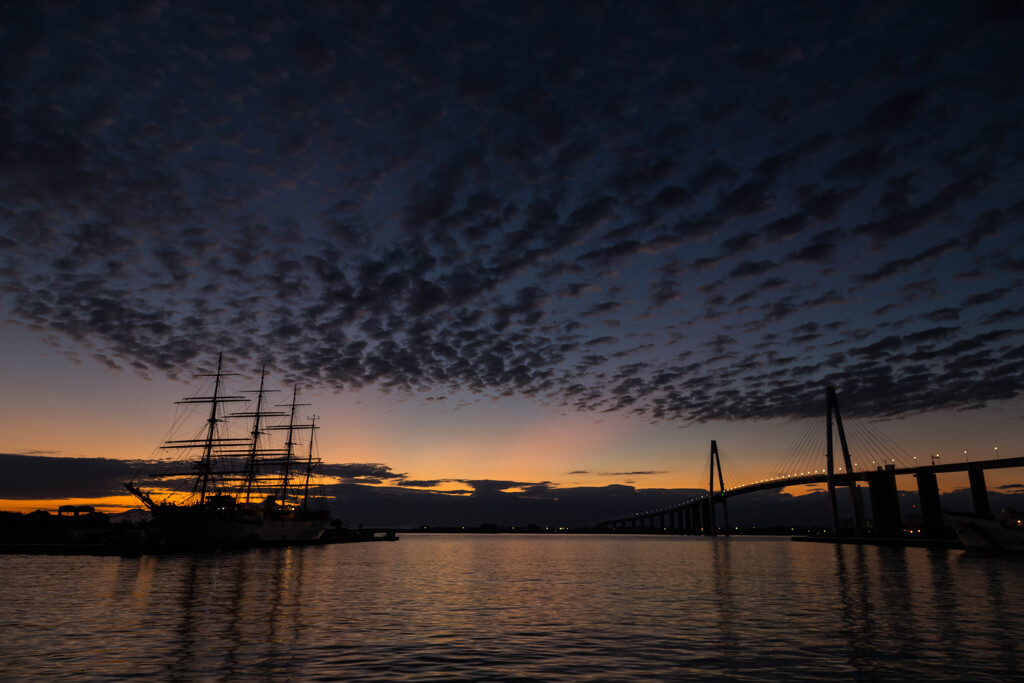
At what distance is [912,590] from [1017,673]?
25.4 metres

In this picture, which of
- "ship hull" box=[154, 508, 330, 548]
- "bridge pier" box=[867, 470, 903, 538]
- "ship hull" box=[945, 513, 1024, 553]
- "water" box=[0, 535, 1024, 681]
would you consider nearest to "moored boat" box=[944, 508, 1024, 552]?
"ship hull" box=[945, 513, 1024, 553]

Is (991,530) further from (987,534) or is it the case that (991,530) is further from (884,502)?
(884,502)

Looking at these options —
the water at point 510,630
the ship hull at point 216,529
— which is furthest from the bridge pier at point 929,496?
the ship hull at point 216,529

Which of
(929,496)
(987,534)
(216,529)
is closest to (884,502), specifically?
(929,496)

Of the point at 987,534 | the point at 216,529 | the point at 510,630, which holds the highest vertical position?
the point at 987,534

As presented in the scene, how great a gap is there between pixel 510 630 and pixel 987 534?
93.5 m

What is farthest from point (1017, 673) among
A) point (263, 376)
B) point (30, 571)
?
point (263, 376)

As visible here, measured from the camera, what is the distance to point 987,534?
88.6 metres

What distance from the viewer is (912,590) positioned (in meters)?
39.5

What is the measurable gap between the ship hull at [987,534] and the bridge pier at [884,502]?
35.3 meters

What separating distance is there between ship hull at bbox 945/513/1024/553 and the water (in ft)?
166

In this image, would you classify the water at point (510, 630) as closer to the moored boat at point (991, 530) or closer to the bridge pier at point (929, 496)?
the moored boat at point (991, 530)

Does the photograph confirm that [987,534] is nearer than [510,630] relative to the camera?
No

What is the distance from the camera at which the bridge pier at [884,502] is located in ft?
422
